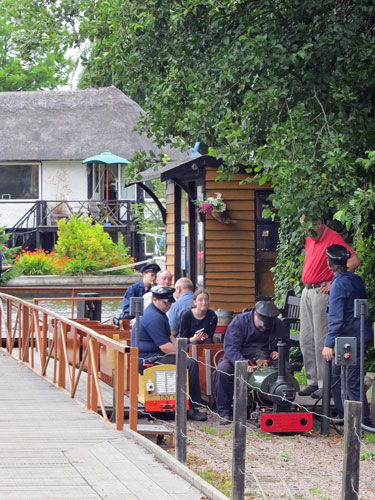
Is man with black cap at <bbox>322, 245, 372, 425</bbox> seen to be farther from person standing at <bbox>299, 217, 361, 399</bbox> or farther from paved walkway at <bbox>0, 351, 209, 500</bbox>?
paved walkway at <bbox>0, 351, 209, 500</bbox>

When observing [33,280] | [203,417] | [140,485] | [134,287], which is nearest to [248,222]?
[134,287]

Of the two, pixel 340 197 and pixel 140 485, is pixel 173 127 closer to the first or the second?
pixel 340 197

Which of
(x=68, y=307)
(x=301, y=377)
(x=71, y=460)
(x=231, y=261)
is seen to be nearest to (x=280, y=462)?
(x=71, y=460)

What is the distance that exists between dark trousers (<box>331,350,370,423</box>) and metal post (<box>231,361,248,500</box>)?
3416mm

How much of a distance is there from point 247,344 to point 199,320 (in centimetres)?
111

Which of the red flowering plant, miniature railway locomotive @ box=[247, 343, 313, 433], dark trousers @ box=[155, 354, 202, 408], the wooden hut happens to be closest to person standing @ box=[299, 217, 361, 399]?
miniature railway locomotive @ box=[247, 343, 313, 433]

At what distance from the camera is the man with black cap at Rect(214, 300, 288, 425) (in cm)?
1057

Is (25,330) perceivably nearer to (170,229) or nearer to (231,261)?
(231,261)

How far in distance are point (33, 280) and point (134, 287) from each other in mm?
18680

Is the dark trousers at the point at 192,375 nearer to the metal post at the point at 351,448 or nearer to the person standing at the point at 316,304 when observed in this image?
the person standing at the point at 316,304

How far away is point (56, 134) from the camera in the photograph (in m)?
46.4

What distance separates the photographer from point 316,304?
37.0 feet

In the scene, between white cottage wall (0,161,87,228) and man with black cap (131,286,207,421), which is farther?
white cottage wall (0,161,87,228)

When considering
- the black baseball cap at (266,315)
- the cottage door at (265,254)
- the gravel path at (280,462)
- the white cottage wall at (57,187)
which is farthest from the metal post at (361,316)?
the white cottage wall at (57,187)
